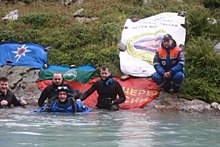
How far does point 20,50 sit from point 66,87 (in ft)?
11.9

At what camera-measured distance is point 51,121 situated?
867cm

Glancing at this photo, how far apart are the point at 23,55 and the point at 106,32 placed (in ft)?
8.44

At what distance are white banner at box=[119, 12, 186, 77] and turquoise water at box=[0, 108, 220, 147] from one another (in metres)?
1.88

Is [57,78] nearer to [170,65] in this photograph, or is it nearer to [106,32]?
[170,65]

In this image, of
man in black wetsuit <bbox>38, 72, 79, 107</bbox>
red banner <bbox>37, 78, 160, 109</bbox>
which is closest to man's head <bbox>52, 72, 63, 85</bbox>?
man in black wetsuit <bbox>38, 72, 79, 107</bbox>

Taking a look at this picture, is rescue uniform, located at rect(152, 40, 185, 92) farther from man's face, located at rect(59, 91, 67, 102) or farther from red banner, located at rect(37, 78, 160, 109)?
man's face, located at rect(59, 91, 67, 102)

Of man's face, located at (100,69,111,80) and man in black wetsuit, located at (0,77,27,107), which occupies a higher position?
man's face, located at (100,69,111,80)

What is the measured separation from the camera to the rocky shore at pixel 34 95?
36.1 feet

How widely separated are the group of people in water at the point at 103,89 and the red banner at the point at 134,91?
27 centimetres

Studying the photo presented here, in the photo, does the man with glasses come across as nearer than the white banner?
Yes

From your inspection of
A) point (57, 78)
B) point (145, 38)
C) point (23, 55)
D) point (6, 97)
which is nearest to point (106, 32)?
point (145, 38)

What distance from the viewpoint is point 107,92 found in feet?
35.3

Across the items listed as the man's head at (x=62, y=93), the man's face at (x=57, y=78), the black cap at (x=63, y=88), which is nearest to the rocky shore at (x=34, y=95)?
the man's face at (x=57, y=78)

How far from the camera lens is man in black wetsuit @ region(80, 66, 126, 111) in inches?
419
